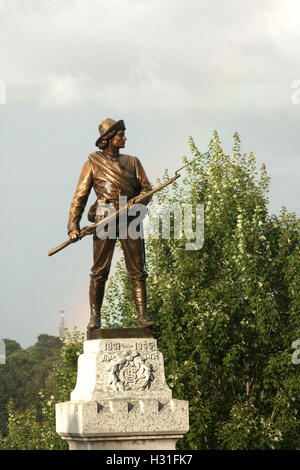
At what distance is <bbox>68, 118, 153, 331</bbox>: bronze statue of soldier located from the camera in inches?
428

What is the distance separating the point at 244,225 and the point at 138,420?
1279 centimetres

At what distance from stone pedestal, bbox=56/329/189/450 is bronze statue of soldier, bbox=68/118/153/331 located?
494mm

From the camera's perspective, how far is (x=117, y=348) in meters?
10.4

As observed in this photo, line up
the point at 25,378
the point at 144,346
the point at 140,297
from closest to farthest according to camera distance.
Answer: the point at 144,346 < the point at 140,297 < the point at 25,378

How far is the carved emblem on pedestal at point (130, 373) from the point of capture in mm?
10141

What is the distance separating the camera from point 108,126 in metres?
11.1

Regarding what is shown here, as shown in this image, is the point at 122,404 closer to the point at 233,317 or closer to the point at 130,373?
the point at 130,373

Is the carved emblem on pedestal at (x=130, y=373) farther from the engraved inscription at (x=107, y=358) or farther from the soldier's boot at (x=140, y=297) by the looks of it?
the soldier's boot at (x=140, y=297)

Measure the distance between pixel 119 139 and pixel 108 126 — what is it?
0.23 metres

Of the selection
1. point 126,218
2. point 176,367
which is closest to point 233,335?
point 176,367

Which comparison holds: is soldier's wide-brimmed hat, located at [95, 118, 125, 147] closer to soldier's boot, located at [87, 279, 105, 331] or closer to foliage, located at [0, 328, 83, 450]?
soldier's boot, located at [87, 279, 105, 331]

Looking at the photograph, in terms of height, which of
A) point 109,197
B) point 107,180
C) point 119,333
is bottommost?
point 119,333

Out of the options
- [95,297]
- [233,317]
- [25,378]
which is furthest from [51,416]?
[25,378]
